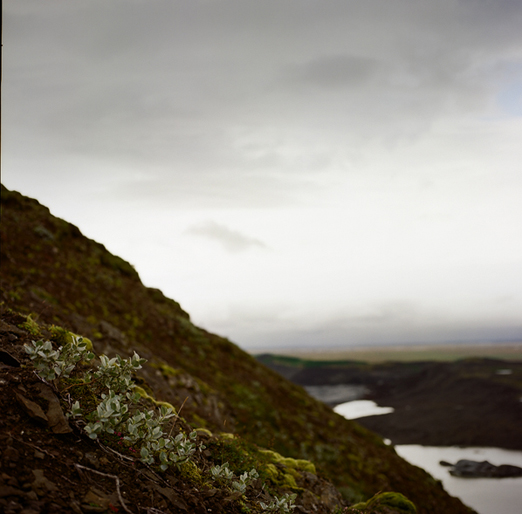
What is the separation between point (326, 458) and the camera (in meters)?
17.3

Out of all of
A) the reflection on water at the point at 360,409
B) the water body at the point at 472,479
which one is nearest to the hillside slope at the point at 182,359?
the water body at the point at 472,479

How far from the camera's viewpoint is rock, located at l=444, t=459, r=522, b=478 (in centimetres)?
4238

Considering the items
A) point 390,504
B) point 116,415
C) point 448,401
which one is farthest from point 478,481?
point 116,415

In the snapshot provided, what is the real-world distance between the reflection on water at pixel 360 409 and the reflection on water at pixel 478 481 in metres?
18.0

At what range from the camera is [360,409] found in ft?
271

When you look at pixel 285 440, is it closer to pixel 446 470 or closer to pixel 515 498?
pixel 515 498

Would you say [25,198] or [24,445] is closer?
[24,445]

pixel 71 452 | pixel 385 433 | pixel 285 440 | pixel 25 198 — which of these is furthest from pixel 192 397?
pixel 385 433

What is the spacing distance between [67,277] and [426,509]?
19048mm

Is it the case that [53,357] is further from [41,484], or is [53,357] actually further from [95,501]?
[95,501]

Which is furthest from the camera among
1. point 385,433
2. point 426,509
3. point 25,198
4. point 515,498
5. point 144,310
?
point 385,433

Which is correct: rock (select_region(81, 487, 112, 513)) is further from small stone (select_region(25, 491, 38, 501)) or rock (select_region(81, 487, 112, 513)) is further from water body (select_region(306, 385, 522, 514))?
water body (select_region(306, 385, 522, 514))

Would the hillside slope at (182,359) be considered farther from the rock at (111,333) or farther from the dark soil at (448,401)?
the dark soil at (448,401)

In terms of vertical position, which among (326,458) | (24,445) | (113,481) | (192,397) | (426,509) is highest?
(24,445)
